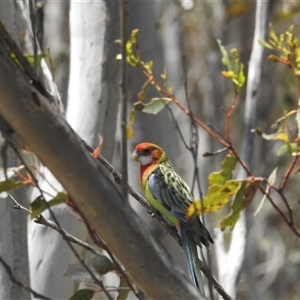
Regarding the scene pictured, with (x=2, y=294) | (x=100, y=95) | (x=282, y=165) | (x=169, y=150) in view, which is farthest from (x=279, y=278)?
(x=2, y=294)

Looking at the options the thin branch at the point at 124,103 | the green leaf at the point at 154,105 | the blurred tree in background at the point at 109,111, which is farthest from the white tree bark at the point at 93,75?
the thin branch at the point at 124,103

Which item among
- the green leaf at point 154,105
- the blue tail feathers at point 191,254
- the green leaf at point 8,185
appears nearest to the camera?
the green leaf at point 8,185

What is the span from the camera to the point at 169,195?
10.4ft

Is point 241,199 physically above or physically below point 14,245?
above

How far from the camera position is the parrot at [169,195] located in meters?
2.88

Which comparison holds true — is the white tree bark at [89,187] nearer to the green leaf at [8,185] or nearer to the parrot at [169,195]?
the green leaf at [8,185]

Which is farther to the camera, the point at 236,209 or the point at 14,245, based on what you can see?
the point at 14,245

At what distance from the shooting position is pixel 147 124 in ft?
12.7

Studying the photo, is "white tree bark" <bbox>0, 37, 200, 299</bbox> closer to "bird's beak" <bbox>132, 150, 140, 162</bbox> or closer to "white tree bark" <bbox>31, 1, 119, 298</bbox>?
"white tree bark" <bbox>31, 1, 119, 298</bbox>

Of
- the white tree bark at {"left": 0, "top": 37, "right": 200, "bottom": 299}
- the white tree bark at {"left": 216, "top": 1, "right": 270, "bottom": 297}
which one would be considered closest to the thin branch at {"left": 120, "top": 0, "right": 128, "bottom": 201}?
the white tree bark at {"left": 0, "top": 37, "right": 200, "bottom": 299}

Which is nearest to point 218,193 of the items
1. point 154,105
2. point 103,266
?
point 103,266

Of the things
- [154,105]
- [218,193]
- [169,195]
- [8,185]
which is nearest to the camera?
[8,185]

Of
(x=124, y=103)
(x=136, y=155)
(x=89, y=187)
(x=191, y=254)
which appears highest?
(x=124, y=103)

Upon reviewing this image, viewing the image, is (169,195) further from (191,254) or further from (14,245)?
(14,245)
